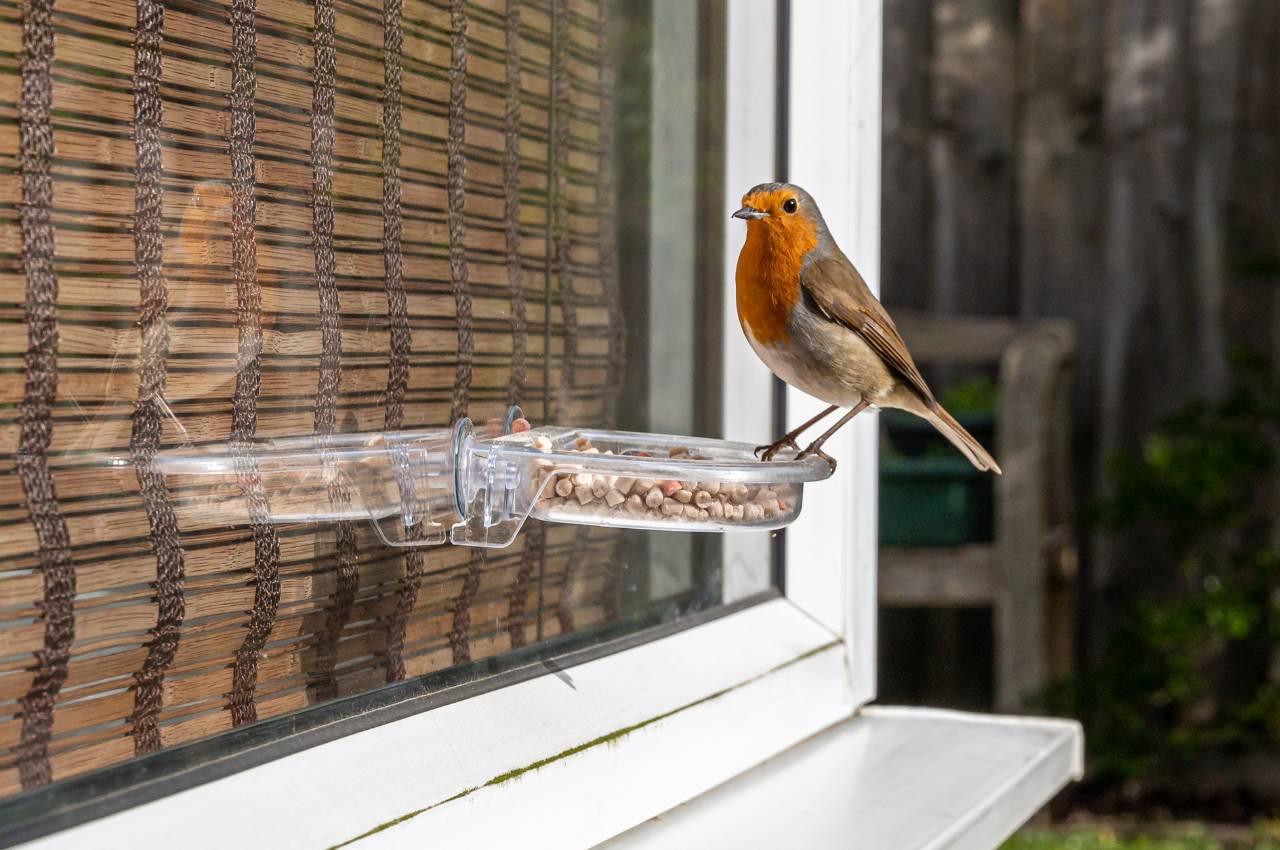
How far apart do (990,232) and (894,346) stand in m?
2.34

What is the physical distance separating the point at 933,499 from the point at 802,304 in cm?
198

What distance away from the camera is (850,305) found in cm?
99

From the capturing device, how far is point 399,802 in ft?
2.55

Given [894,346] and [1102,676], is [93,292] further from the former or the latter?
[1102,676]

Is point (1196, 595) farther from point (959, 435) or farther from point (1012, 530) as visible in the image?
point (959, 435)

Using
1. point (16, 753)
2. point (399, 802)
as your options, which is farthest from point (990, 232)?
point (16, 753)

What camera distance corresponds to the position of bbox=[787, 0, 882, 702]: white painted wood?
1312mm

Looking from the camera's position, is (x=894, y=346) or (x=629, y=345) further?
(x=629, y=345)

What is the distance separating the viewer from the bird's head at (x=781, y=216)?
936mm

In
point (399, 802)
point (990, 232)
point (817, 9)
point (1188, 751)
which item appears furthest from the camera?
point (990, 232)

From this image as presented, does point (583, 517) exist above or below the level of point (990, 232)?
below

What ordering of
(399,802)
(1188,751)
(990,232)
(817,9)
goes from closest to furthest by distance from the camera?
(399,802) < (817,9) < (1188,751) < (990,232)

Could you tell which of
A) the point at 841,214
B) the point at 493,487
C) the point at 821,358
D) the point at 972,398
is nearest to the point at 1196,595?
the point at 972,398

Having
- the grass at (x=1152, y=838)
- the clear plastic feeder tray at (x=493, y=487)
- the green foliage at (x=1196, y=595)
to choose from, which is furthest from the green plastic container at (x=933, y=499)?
the clear plastic feeder tray at (x=493, y=487)
